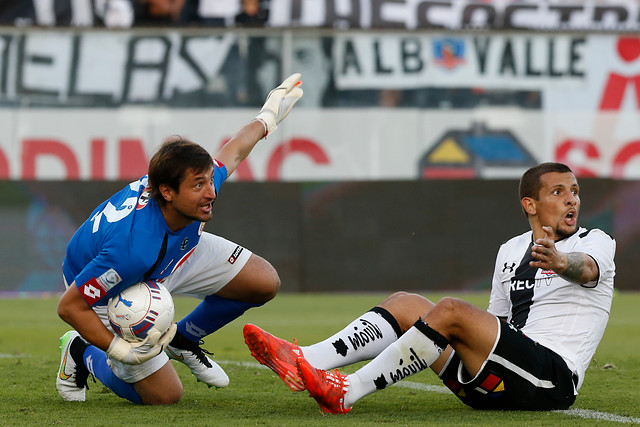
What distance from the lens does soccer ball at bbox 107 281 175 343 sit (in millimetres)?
4941

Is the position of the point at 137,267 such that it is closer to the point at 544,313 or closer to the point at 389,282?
the point at 544,313

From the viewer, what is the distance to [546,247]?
4.39 m

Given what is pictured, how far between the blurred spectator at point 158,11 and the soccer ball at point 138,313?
1154cm

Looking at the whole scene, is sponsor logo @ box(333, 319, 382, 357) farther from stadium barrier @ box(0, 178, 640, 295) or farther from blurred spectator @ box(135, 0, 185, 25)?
blurred spectator @ box(135, 0, 185, 25)

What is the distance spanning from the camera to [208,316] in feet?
19.4

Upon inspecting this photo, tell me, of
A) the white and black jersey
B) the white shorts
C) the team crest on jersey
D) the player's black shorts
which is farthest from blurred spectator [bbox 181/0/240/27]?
the player's black shorts

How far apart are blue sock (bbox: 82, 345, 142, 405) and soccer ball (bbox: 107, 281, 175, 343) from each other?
491mm

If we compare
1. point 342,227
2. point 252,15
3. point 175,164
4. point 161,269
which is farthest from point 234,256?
point 252,15

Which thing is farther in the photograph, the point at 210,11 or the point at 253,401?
the point at 210,11

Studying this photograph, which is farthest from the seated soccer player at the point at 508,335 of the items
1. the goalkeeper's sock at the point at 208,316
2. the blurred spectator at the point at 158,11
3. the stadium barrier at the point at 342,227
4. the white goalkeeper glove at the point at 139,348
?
the blurred spectator at the point at 158,11

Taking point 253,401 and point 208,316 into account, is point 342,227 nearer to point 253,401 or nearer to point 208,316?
point 208,316

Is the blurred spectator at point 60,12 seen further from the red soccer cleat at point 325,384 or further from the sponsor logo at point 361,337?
the red soccer cleat at point 325,384

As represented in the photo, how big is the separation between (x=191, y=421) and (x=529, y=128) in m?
12.7

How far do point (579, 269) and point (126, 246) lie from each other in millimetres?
2098
